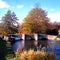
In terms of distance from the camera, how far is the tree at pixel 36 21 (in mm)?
54375

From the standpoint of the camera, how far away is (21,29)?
5703 centimetres

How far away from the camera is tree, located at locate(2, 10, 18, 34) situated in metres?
55.9

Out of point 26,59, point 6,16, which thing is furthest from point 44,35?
point 26,59

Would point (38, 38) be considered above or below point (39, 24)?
below

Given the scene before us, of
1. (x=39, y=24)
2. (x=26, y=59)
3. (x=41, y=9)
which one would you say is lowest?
(x=26, y=59)

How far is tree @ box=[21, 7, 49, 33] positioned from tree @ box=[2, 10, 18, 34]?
13.7 ft

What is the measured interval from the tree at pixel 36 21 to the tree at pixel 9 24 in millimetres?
4190

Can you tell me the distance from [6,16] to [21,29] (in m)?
8.24

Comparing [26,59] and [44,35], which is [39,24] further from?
[26,59]

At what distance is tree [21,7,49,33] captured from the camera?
54.4 metres

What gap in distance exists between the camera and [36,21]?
54844 millimetres

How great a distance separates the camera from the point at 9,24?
196 ft

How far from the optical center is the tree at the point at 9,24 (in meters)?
55.9

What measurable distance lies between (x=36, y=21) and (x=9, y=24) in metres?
8.68
